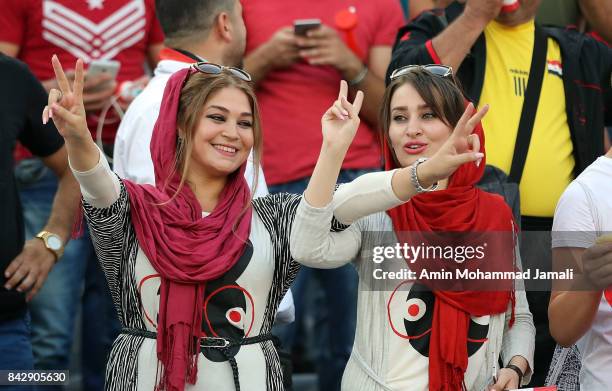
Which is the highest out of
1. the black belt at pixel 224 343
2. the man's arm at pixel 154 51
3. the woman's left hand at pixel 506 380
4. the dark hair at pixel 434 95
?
the man's arm at pixel 154 51

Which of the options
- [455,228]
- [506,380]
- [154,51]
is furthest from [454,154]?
[154,51]

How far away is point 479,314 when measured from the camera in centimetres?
415

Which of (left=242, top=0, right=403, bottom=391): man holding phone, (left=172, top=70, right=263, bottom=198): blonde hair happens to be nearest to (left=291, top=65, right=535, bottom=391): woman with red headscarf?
(left=172, top=70, right=263, bottom=198): blonde hair

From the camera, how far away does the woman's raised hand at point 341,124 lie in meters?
3.84

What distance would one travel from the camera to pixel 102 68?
5516mm

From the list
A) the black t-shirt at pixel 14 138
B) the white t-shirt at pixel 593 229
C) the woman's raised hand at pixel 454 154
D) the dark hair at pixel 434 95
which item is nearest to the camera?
the woman's raised hand at pixel 454 154

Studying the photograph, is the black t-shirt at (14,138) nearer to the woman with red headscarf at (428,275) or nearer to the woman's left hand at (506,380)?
the woman with red headscarf at (428,275)

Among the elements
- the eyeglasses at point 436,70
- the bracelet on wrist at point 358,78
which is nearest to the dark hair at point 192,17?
the bracelet on wrist at point 358,78

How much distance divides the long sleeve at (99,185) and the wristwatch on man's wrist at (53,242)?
121 cm

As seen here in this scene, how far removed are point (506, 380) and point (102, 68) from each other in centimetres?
247

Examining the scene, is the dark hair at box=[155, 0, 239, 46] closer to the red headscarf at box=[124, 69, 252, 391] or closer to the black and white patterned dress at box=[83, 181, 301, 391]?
the red headscarf at box=[124, 69, 252, 391]

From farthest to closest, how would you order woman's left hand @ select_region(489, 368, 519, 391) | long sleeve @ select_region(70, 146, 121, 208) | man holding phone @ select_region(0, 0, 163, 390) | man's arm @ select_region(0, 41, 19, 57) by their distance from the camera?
1. man's arm @ select_region(0, 41, 19, 57)
2. man holding phone @ select_region(0, 0, 163, 390)
3. woman's left hand @ select_region(489, 368, 519, 391)
4. long sleeve @ select_region(70, 146, 121, 208)

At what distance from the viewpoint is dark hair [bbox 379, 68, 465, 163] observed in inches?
171

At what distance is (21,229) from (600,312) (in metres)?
2.33
